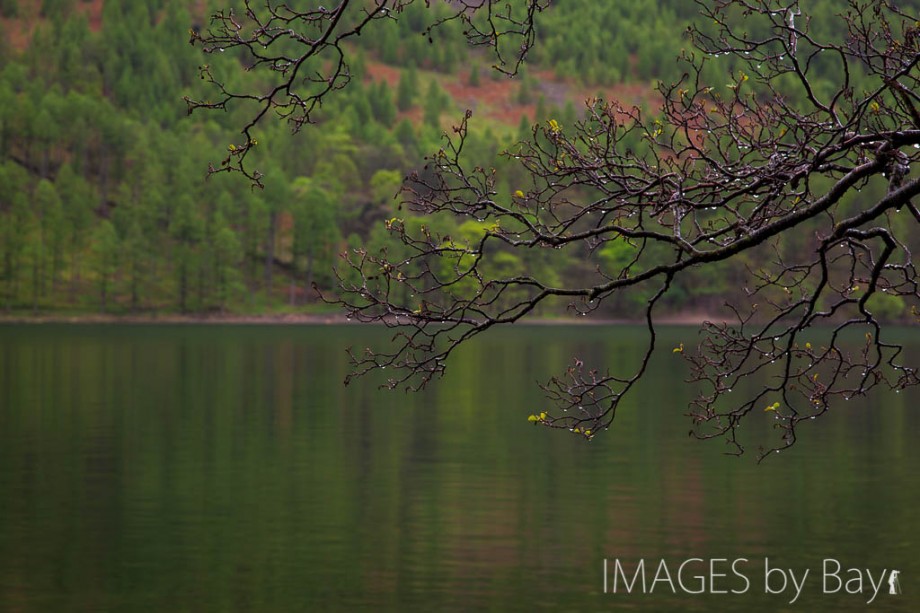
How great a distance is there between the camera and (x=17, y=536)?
2309cm

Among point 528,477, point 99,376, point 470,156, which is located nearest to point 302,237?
point 470,156

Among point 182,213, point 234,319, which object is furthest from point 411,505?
point 182,213

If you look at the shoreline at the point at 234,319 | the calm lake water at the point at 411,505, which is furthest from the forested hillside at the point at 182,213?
the calm lake water at the point at 411,505

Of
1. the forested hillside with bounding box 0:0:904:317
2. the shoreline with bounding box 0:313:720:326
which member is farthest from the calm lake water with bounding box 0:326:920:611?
the forested hillside with bounding box 0:0:904:317

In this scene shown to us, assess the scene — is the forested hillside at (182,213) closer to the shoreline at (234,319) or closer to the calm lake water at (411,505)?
the shoreline at (234,319)

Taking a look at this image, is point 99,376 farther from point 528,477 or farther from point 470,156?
point 470,156

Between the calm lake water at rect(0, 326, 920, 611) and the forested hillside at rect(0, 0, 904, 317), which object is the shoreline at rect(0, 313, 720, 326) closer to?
the forested hillside at rect(0, 0, 904, 317)

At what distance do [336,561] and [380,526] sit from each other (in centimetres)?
318

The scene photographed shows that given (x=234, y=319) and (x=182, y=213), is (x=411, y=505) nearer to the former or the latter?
(x=234, y=319)

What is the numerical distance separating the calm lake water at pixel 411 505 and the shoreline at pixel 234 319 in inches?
3584

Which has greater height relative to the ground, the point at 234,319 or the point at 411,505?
the point at 234,319

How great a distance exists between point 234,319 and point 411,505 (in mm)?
132287

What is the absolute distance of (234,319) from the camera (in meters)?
157

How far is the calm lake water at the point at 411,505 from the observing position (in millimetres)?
19703
